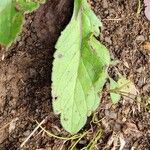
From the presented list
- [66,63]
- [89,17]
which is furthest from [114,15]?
[66,63]

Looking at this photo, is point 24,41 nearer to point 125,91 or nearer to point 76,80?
point 76,80

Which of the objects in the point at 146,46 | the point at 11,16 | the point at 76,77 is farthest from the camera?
the point at 146,46

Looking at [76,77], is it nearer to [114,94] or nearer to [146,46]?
[114,94]

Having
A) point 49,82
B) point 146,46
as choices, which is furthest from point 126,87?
point 49,82

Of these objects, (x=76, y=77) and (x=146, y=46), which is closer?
(x=76, y=77)

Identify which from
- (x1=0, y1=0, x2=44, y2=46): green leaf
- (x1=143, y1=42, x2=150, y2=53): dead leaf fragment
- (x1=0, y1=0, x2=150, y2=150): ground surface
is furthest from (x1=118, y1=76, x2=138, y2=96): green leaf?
(x1=0, y1=0, x2=44, y2=46): green leaf

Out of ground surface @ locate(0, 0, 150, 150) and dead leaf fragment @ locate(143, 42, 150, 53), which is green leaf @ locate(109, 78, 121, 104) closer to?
ground surface @ locate(0, 0, 150, 150)

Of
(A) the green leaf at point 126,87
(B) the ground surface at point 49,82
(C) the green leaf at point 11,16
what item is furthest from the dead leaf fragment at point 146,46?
(C) the green leaf at point 11,16
